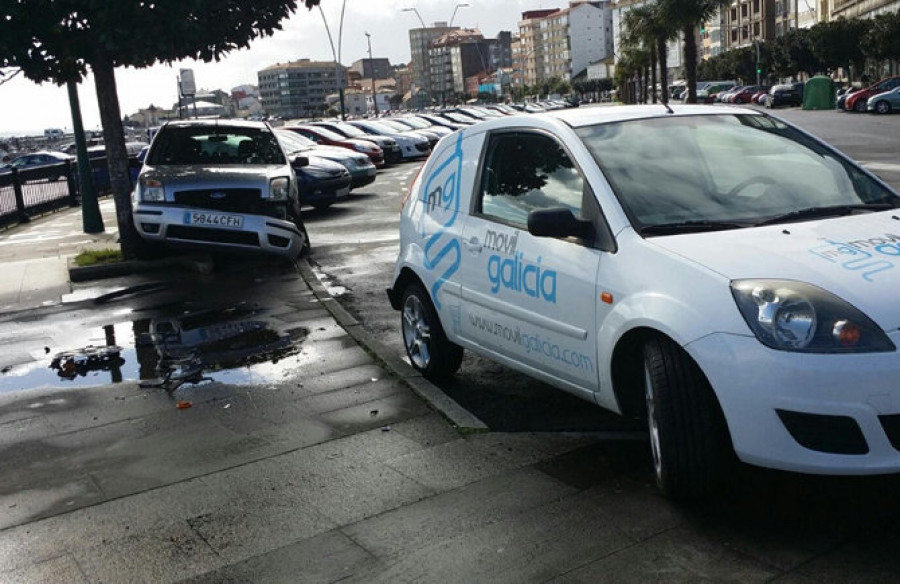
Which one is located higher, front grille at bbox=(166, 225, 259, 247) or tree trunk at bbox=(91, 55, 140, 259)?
tree trunk at bbox=(91, 55, 140, 259)

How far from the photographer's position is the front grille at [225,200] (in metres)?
12.3

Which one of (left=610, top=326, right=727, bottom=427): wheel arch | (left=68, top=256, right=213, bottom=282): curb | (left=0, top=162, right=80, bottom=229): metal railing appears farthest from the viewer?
(left=0, top=162, right=80, bottom=229): metal railing

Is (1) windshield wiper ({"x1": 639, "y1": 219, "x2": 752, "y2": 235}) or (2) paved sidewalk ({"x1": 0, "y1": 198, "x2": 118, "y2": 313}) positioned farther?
(2) paved sidewalk ({"x1": 0, "y1": 198, "x2": 118, "y2": 313})

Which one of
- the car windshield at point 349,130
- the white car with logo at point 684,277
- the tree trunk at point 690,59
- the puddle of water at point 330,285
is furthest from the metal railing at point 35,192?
the tree trunk at point 690,59

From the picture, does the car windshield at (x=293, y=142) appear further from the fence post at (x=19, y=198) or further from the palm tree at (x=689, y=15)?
the palm tree at (x=689, y=15)

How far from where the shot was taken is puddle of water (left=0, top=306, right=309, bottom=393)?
24.6 feet

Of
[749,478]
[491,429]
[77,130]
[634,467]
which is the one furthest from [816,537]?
[77,130]

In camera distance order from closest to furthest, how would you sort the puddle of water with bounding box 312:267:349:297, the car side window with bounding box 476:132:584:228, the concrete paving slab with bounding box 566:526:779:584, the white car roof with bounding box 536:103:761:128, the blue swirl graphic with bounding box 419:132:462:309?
the concrete paving slab with bounding box 566:526:779:584 → the car side window with bounding box 476:132:584:228 → the white car roof with bounding box 536:103:761:128 → the blue swirl graphic with bounding box 419:132:462:309 → the puddle of water with bounding box 312:267:349:297

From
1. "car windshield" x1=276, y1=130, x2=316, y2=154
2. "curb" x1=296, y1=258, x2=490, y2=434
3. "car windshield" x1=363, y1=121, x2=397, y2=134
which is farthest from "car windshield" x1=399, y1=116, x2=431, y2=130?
"curb" x1=296, y1=258, x2=490, y2=434

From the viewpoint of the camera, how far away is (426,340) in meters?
6.73

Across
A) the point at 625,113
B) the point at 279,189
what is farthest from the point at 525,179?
the point at 279,189

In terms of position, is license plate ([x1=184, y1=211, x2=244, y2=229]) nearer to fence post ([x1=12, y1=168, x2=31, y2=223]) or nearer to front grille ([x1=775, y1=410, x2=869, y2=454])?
front grille ([x1=775, y1=410, x2=869, y2=454])

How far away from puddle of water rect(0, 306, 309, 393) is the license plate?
2.40m

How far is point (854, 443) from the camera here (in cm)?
379
